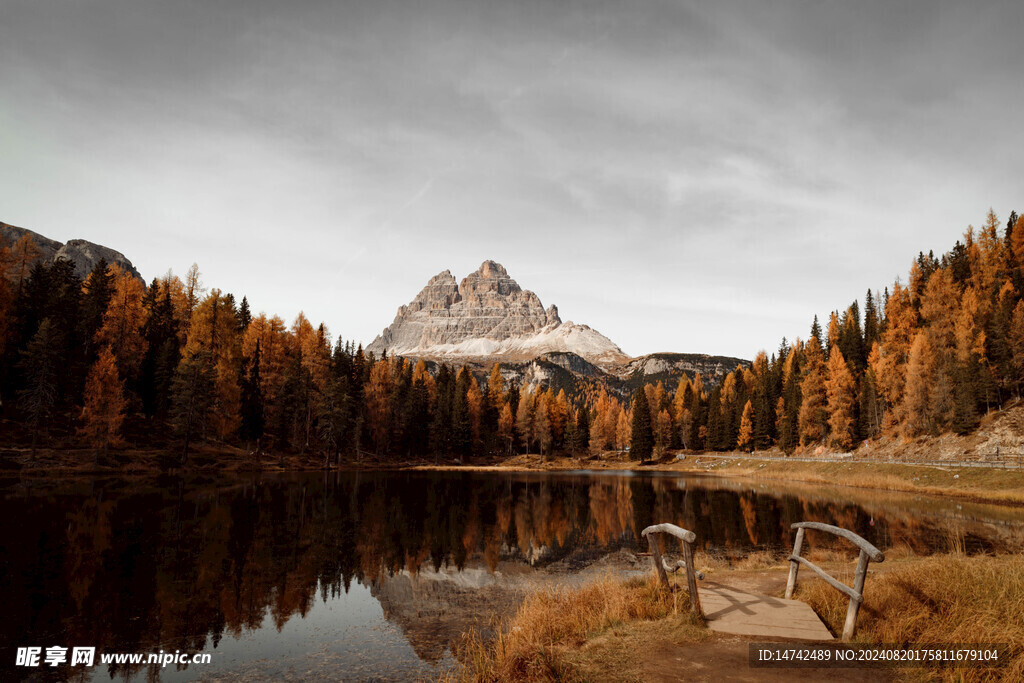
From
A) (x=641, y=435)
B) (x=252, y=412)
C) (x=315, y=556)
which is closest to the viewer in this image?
(x=315, y=556)

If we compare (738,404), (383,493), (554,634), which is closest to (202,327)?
(383,493)

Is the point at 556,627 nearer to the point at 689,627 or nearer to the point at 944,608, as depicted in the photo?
the point at 689,627

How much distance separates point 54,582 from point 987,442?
79.8 metres

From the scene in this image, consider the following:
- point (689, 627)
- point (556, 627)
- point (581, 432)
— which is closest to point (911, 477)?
point (689, 627)

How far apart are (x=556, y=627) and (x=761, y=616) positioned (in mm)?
4688

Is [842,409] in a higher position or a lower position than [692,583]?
higher

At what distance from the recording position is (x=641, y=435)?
125 metres

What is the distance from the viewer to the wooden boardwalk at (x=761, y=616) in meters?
10.7

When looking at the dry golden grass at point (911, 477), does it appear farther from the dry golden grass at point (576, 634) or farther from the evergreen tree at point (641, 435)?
the dry golden grass at point (576, 634)

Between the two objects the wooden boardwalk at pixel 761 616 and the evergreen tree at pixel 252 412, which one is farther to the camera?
the evergreen tree at pixel 252 412

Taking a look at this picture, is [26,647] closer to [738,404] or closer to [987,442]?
[987,442]

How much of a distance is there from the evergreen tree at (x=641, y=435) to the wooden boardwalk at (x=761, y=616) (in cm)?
11510

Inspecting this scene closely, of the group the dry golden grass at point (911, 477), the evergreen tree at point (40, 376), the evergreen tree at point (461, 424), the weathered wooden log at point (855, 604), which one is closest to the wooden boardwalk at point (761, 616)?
the weathered wooden log at point (855, 604)

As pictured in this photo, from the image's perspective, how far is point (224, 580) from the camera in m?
19.0
